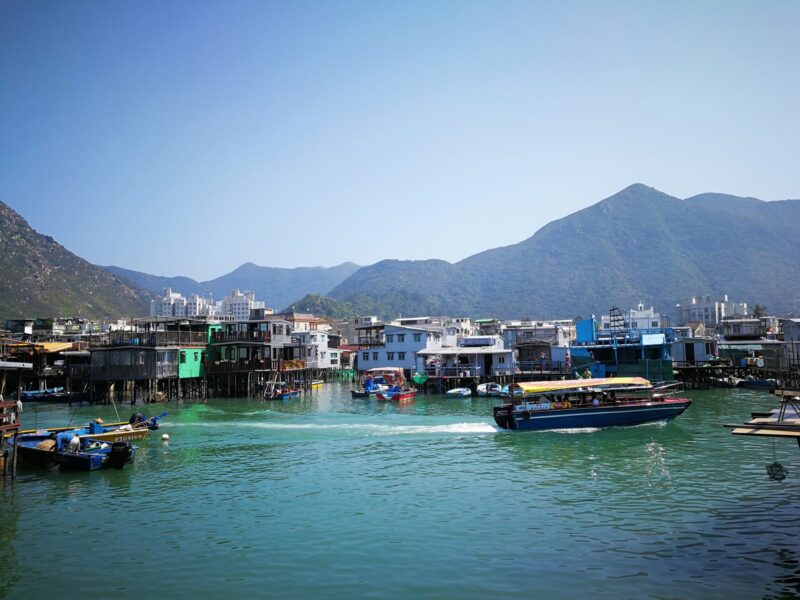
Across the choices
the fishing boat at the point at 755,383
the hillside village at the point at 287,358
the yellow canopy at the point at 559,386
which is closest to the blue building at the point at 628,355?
the hillside village at the point at 287,358

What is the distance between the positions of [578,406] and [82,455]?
26.4m

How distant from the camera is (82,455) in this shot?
85.5 feet

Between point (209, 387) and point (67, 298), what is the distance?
394 feet

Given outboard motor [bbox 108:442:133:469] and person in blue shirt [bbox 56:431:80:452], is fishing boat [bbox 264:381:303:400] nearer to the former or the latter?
person in blue shirt [bbox 56:431:80:452]

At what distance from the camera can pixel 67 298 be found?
6388 inches

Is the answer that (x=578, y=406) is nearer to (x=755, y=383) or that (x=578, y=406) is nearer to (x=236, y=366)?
(x=755, y=383)

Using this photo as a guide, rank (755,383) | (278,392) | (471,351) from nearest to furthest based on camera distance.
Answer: (278,392)
(755,383)
(471,351)

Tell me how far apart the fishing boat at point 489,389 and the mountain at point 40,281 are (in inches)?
4487

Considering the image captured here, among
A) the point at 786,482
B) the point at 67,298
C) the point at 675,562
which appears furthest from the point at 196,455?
the point at 67,298

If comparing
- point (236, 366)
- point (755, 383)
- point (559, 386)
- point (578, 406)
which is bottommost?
point (755, 383)

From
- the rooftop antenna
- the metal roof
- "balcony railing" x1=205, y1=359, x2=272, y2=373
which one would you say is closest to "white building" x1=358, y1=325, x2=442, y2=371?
the metal roof

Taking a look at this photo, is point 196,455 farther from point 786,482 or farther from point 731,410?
point 731,410

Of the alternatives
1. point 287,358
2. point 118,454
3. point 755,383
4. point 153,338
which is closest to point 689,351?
point 755,383

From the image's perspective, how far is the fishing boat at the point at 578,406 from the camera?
116 ft
